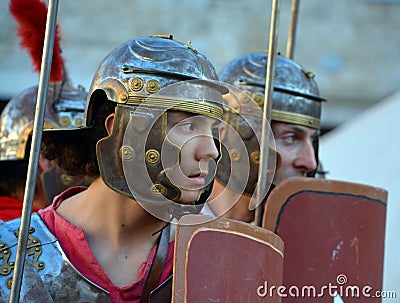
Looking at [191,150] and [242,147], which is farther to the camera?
[242,147]

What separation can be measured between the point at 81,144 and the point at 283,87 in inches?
46.1

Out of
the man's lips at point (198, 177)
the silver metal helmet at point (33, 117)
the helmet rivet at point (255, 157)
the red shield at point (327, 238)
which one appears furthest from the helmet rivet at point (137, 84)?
the silver metal helmet at point (33, 117)

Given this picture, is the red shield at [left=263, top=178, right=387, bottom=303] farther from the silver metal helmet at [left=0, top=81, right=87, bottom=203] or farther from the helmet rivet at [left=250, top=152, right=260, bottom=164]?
the silver metal helmet at [left=0, top=81, right=87, bottom=203]

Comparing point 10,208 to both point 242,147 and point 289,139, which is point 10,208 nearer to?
point 242,147

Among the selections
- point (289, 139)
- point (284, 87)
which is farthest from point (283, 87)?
point (289, 139)

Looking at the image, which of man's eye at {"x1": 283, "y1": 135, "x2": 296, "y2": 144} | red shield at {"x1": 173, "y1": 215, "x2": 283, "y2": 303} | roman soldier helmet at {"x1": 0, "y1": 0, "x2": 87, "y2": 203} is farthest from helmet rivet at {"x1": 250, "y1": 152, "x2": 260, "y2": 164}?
red shield at {"x1": 173, "y1": 215, "x2": 283, "y2": 303}

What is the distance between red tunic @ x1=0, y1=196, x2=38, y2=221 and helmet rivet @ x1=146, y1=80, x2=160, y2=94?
1.23 meters

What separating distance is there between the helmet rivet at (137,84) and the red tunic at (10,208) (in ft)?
3.92

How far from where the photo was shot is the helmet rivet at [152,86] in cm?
407

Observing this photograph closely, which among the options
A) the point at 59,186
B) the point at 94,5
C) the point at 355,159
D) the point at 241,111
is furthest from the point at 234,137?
the point at 94,5

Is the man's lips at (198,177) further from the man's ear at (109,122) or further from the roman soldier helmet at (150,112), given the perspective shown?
the man's ear at (109,122)

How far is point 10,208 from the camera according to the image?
5.36 metres

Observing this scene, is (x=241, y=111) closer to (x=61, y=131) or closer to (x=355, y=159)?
(x=61, y=131)

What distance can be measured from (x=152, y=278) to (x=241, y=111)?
1165mm
